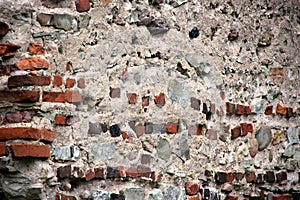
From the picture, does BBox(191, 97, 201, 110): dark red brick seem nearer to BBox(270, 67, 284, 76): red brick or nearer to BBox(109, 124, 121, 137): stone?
BBox(109, 124, 121, 137): stone

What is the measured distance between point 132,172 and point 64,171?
→ 0.38 meters

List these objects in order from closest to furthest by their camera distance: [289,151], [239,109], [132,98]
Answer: [132,98]
[239,109]
[289,151]

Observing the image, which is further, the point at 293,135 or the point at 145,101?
the point at 293,135

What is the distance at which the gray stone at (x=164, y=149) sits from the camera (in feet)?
10.9

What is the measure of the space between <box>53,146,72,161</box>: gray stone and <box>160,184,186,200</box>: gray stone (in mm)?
575

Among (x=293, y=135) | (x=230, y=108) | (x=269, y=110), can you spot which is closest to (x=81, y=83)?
(x=230, y=108)

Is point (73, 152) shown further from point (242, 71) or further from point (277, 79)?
point (277, 79)

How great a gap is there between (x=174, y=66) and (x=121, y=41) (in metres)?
0.35

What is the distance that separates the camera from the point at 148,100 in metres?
3.33

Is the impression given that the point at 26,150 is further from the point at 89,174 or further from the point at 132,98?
the point at 132,98

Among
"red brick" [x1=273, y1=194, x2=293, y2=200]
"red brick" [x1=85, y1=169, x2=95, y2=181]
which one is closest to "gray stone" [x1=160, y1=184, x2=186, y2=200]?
"red brick" [x1=85, y1=169, x2=95, y2=181]

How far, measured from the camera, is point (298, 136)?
4086 mm

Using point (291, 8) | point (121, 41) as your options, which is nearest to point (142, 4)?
point (121, 41)

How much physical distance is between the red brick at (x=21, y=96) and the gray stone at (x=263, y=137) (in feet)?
5.05
